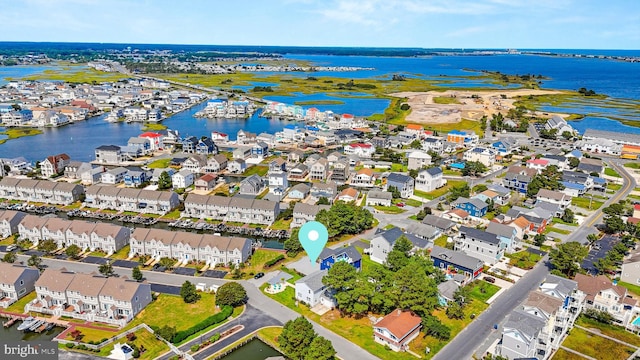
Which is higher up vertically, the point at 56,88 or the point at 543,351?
the point at 56,88

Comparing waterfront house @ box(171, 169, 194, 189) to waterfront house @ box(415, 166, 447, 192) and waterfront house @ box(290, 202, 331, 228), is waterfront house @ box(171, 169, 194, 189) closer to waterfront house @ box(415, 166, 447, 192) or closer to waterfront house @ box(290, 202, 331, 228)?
waterfront house @ box(290, 202, 331, 228)

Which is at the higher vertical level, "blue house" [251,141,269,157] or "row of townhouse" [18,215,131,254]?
"blue house" [251,141,269,157]

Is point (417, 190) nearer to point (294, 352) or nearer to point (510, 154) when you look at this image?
point (510, 154)

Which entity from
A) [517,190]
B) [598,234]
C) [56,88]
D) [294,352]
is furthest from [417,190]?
[56,88]

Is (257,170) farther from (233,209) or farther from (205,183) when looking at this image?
(233,209)

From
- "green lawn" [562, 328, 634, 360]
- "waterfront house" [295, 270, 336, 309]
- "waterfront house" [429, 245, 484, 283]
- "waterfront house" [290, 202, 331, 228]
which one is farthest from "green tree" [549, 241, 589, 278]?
"waterfront house" [290, 202, 331, 228]

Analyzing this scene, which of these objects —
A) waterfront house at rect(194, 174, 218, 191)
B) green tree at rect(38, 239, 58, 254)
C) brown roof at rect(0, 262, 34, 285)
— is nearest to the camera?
brown roof at rect(0, 262, 34, 285)

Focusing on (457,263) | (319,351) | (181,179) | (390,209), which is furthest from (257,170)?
(319,351)
